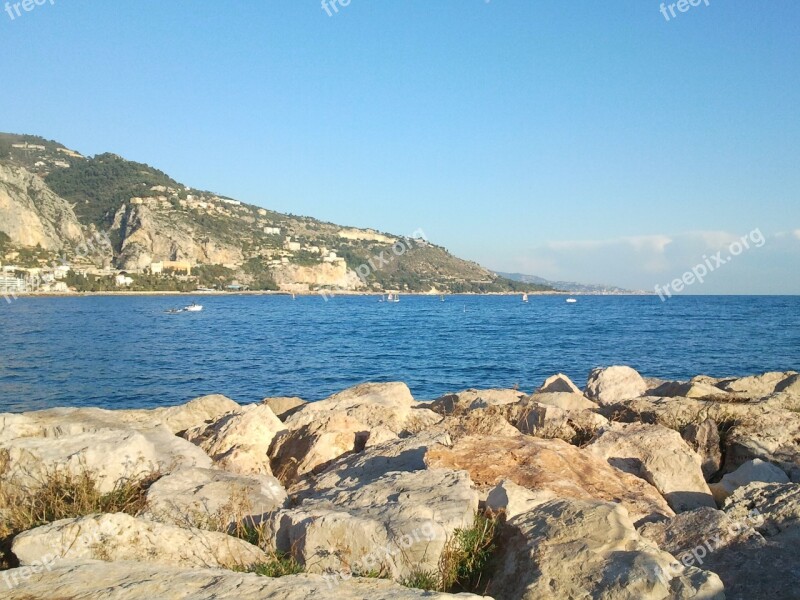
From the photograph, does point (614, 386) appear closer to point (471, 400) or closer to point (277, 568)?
point (471, 400)

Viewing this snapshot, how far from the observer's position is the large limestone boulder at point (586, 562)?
3.35 metres

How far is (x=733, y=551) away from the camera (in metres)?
4.13

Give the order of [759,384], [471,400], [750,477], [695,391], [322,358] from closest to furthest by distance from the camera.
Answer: [750,477] < [695,391] < [759,384] < [471,400] < [322,358]

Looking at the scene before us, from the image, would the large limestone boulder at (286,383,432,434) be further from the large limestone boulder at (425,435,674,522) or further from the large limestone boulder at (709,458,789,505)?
the large limestone boulder at (709,458,789,505)

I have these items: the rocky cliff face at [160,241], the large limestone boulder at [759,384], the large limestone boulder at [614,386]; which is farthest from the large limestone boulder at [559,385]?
the rocky cliff face at [160,241]

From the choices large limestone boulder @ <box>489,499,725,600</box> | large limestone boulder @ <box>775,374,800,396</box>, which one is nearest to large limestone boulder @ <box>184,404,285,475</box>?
large limestone boulder @ <box>489,499,725,600</box>

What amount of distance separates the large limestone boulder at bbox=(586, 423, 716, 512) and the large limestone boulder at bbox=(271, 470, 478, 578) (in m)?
2.40

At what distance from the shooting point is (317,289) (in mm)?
155875

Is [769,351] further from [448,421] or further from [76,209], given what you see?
[76,209]

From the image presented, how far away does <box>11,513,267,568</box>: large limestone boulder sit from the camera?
378cm

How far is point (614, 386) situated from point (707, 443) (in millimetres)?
3921

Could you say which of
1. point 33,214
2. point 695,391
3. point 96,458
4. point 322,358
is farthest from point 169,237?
point 96,458

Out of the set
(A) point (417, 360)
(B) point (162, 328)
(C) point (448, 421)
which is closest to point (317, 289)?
(B) point (162, 328)

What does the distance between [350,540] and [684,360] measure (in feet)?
100
